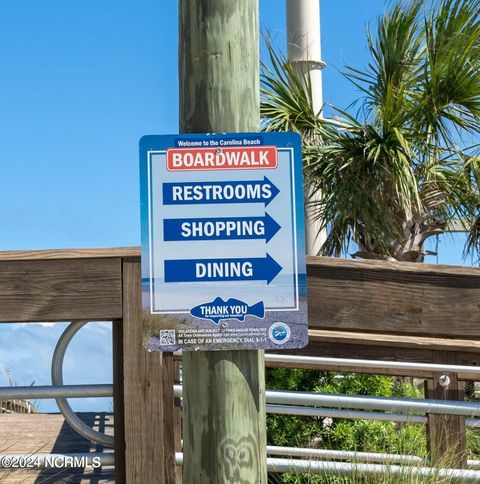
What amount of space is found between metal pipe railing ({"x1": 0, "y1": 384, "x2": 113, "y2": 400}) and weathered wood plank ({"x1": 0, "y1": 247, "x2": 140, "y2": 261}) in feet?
1.84

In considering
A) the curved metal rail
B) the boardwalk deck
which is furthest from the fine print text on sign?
the boardwalk deck

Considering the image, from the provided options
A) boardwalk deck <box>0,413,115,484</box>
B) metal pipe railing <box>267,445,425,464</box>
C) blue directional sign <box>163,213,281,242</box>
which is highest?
blue directional sign <box>163,213,281,242</box>

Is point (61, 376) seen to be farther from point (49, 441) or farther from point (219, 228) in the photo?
point (49, 441)

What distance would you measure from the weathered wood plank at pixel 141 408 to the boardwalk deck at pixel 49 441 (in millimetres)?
647

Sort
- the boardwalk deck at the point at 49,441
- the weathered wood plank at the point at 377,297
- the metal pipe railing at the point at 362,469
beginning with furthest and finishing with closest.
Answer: the boardwalk deck at the point at 49,441, the weathered wood plank at the point at 377,297, the metal pipe railing at the point at 362,469

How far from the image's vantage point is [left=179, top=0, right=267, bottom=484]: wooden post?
2.75 meters

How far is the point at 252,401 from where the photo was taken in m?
2.77

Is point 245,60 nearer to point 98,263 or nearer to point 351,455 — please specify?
point 98,263

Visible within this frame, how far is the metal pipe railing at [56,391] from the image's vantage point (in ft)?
12.0

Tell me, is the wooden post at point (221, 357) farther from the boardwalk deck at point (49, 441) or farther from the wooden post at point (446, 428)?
the boardwalk deck at point (49, 441)

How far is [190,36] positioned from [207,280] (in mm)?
811

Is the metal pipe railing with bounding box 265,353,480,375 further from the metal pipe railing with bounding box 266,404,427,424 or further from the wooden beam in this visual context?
the wooden beam

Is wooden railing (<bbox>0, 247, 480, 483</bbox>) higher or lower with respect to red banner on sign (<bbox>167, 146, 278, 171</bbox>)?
lower

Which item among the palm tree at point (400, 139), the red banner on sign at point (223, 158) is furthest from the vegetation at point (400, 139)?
the red banner on sign at point (223, 158)
